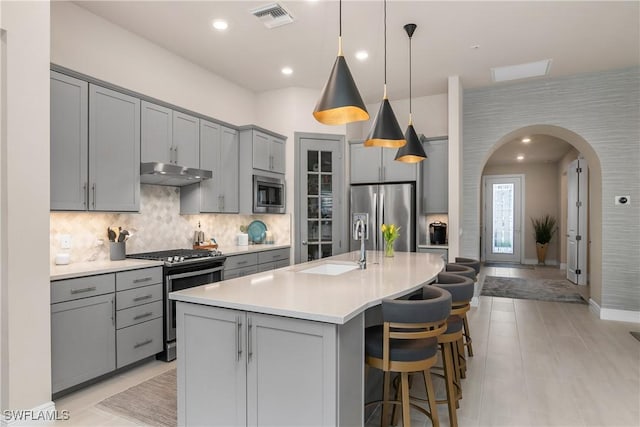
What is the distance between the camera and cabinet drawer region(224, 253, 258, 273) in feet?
13.6

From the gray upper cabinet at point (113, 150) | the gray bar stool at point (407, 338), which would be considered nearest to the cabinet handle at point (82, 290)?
the gray upper cabinet at point (113, 150)

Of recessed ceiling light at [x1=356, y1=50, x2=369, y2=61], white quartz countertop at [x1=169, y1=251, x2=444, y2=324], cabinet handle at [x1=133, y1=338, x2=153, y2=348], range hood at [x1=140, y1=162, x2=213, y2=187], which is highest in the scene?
Result: recessed ceiling light at [x1=356, y1=50, x2=369, y2=61]

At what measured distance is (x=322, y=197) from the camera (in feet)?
18.2

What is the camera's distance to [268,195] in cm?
507

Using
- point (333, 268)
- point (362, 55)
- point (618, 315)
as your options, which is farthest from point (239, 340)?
point (618, 315)

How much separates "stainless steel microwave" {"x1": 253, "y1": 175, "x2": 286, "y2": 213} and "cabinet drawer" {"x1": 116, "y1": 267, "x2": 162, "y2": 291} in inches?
67.7

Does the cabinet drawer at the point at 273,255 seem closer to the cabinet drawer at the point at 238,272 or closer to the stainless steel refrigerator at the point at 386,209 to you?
the cabinet drawer at the point at 238,272

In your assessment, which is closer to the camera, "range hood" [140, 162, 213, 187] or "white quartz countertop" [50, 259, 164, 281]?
"white quartz countertop" [50, 259, 164, 281]

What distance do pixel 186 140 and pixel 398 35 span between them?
2.52 m

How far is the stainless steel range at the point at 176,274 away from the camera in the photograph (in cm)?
339

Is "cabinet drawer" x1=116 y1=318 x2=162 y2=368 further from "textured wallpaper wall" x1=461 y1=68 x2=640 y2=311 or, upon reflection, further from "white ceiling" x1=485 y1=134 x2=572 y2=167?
"white ceiling" x1=485 y1=134 x2=572 y2=167

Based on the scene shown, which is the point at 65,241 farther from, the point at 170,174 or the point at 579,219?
the point at 579,219

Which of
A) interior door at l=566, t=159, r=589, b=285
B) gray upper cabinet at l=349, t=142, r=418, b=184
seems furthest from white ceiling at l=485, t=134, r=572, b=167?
gray upper cabinet at l=349, t=142, r=418, b=184

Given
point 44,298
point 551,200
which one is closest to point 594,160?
point 551,200
